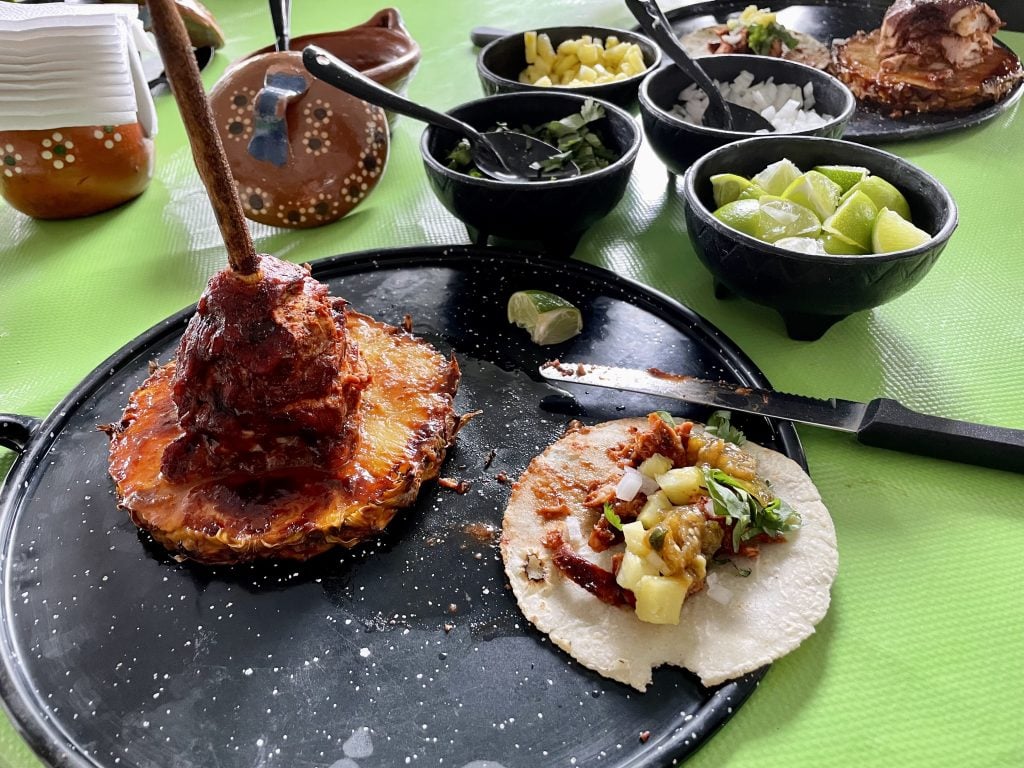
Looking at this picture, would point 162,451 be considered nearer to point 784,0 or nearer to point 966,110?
point 966,110

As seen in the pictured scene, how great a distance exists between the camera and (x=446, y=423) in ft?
6.00

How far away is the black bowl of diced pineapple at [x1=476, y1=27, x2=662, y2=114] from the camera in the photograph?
3.16 meters

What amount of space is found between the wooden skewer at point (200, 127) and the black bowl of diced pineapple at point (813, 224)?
1.22 m

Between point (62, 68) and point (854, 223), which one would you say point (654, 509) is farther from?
point (62, 68)

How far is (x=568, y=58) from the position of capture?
3.29 meters

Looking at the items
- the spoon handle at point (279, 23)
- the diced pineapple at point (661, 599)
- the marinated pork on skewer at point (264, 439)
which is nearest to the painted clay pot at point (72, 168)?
the spoon handle at point (279, 23)

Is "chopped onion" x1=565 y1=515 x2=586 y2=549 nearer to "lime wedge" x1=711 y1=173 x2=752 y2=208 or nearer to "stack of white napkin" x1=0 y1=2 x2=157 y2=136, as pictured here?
"lime wedge" x1=711 y1=173 x2=752 y2=208

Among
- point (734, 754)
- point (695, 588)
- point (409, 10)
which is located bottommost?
point (734, 754)

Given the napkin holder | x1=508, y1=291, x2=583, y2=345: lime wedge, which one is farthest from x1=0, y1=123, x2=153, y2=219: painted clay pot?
x1=508, y1=291, x2=583, y2=345: lime wedge

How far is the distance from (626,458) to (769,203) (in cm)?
89

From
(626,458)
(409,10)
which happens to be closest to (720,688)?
(626,458)

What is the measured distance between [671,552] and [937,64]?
301cm

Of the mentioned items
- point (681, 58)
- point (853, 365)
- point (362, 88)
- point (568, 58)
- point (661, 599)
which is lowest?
point (853, 365)

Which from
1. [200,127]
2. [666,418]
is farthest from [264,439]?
[666,418]
